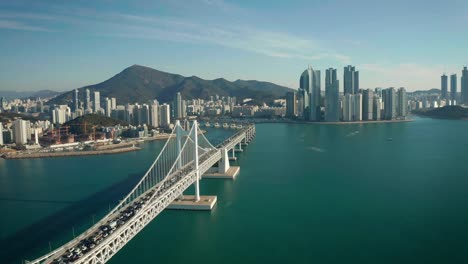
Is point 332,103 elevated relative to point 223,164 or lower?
elevated

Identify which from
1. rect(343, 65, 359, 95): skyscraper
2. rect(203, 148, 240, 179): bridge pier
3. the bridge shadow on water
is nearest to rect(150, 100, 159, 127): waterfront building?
rect(203, 148, 240, 179): bridge pier

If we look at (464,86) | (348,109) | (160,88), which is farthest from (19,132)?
(464,86)

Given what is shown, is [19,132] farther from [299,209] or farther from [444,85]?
[444,85]

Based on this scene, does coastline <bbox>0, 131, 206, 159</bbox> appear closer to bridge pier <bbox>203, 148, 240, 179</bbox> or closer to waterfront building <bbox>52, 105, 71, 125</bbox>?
bridge pier <bbox>203, 148, 240, 179</bbox>

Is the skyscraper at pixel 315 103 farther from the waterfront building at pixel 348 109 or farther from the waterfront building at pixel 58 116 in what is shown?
the waterfront building at pixel 58 116

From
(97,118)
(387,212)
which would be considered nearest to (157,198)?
(387,212)

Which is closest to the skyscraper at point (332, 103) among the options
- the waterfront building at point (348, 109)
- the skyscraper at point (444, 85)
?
the waterfront building at point (348, 109)
